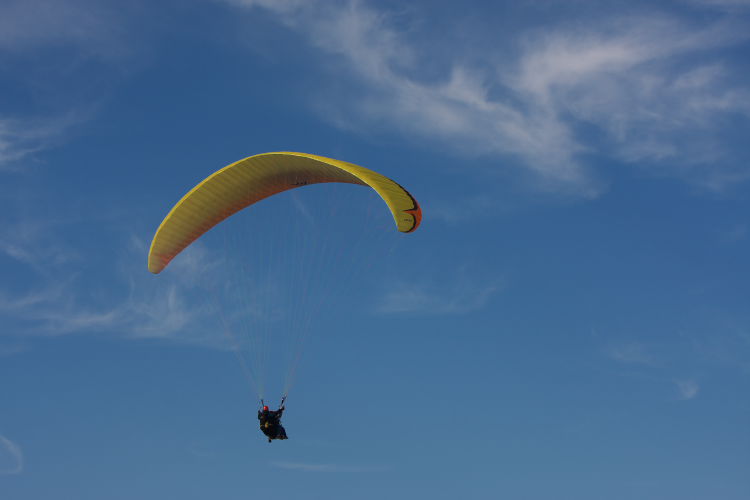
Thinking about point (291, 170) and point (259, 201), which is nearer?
point (291, 170)

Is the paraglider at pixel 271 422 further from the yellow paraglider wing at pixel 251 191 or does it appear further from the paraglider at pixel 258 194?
the yellow paraglider wing at pixel 251 191

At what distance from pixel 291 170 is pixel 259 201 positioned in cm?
341

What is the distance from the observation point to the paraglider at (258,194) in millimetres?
35312

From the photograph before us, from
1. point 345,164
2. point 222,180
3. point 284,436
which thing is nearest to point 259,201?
point 222,180

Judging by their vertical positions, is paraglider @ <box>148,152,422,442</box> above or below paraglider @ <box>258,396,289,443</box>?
above

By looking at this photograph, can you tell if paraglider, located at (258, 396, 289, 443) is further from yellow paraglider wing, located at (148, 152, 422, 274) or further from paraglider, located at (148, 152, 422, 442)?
yellow paraglider wing, located at (148, 152, 422, 274)

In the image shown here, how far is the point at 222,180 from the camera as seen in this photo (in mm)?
38281

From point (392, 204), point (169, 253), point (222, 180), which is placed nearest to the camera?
point (392, 204)

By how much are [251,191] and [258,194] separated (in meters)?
0.61

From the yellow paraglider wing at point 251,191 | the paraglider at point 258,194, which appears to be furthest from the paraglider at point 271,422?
the yellow paraglider wing at point 251,191

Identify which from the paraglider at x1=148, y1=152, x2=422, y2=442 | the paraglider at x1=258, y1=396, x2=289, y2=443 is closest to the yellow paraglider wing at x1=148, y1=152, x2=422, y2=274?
the paraglider at x1=148, y1=152, x2=422, y2=442

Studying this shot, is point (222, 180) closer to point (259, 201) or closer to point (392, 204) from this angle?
point (259, 201)

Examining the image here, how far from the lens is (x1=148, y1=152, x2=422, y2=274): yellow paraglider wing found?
116 feet

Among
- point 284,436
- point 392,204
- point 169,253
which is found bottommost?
point 284,436
